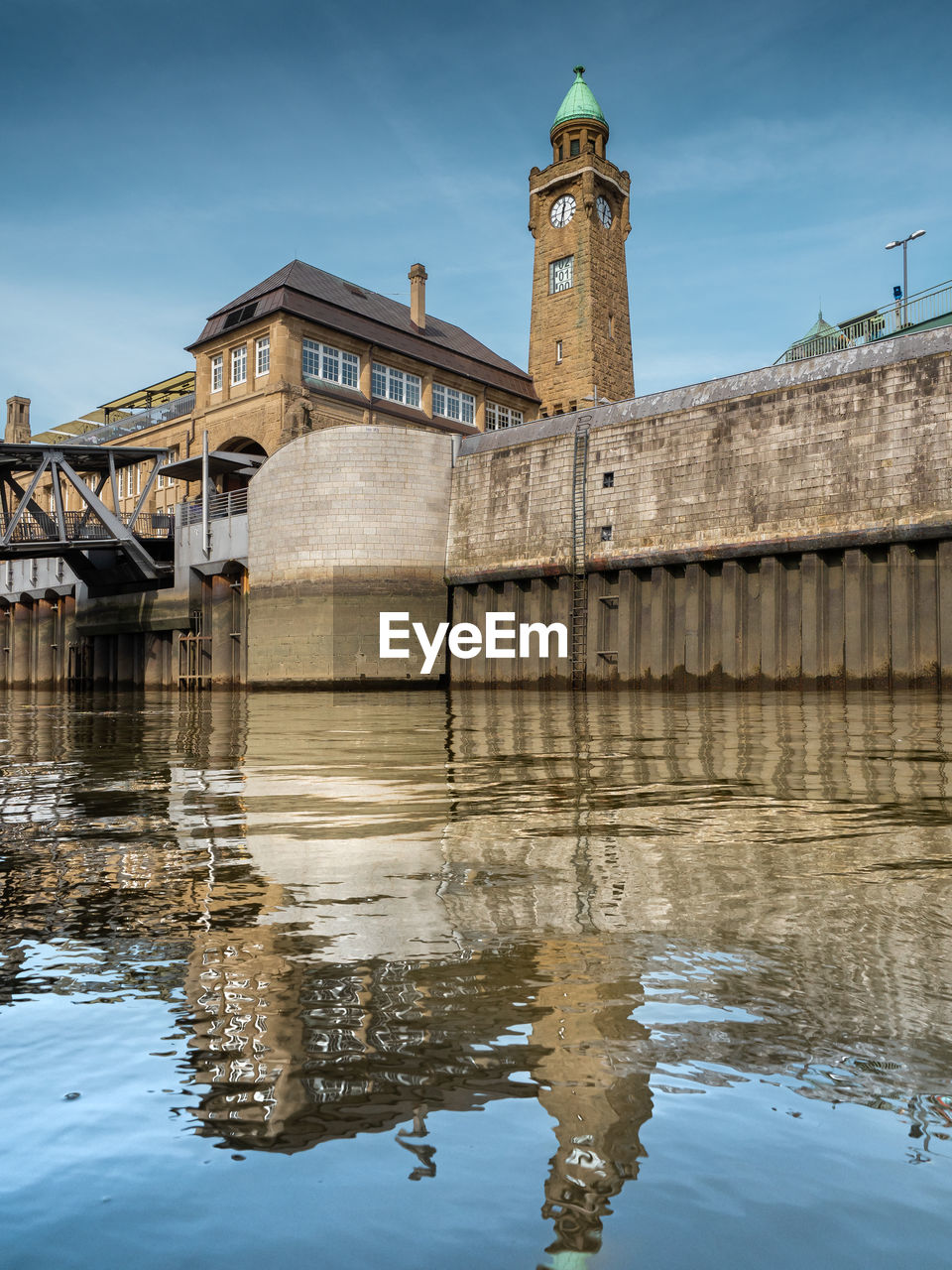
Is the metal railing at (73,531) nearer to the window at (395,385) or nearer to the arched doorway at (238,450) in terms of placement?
the arched doorway at (238,450)

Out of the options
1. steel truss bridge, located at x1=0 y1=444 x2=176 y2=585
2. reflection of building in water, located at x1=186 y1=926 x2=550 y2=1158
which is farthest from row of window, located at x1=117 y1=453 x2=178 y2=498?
reflection of building in water, located at x1=186 y1=926 x2=550 y2=1158

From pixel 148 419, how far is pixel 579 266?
75.6ft

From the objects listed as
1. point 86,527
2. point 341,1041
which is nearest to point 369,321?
point 86,527

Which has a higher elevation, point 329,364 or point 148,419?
point 329,364

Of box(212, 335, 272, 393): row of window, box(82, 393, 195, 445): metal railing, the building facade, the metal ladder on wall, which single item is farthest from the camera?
box(82, 393, 195, 445): metal railing

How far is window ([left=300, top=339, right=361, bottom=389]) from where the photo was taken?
136 ft

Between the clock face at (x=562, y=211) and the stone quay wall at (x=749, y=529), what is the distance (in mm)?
24793

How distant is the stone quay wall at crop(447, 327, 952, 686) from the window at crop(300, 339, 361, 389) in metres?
15.5

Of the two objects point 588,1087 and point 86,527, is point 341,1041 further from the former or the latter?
point 86,527

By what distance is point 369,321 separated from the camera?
1748 inches

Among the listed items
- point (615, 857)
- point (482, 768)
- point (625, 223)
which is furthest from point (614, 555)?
point (625, 223)

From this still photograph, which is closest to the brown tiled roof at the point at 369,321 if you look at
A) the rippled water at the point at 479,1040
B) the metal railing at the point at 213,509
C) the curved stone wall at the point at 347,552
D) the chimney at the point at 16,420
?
the metal railing at the point at 213,509

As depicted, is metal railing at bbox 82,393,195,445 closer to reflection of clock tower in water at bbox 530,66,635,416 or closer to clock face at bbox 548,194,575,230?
reflection of clock tower in water at bbox 530,66,635,416

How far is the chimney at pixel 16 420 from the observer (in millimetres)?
67625
